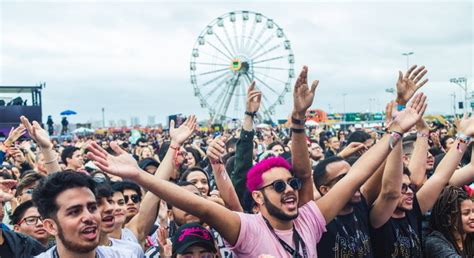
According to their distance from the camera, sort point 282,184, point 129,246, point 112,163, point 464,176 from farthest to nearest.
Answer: point 464,176 < point 129,246 < point 282,184 < point 112,163

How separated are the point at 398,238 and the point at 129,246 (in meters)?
1.79

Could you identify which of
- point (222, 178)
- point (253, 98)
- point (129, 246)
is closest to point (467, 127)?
point (253, 98)

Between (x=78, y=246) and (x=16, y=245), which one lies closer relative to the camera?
(x=78, y=246)

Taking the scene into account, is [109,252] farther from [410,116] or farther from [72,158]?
[72,158]

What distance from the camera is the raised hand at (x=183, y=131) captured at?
12.7 feet

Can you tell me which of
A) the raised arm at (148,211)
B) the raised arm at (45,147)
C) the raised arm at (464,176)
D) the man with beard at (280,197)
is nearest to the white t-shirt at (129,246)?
the raised arm at (148,211)

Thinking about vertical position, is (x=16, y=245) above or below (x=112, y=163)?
below

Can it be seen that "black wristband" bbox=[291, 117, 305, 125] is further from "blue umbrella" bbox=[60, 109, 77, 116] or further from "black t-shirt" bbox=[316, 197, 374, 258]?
"blue umbrella" bbox=[60, 109, 77, 116]

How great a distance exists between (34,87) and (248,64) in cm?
1438

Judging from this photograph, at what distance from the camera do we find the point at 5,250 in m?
3.35

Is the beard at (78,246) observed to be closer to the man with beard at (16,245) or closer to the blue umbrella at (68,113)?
the man with beard at (16,245)

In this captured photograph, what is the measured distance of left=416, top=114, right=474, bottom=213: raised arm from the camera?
3.92 m

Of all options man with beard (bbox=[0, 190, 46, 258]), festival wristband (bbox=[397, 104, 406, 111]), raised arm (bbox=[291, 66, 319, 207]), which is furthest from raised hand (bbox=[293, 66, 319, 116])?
man with beard (bbox=[0, 190, 46, 258])

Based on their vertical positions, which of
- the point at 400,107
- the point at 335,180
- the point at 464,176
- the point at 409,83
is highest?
the point at 409,83
